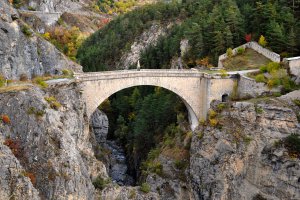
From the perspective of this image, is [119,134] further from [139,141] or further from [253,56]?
[253,56]

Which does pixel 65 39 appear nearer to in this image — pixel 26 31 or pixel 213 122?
pixel 26 31

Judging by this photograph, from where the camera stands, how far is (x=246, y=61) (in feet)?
169

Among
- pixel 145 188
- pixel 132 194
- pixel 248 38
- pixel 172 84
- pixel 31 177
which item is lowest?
pixel 132 194

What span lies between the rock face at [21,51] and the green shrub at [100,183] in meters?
14.2

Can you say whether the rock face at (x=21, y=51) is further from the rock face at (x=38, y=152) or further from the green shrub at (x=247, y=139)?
the green shrub at (x=247, y=139)

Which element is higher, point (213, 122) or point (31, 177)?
point (213, 122)

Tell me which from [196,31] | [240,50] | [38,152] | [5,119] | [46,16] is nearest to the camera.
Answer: [5,119]

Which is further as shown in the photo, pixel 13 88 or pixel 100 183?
pixel 100 183

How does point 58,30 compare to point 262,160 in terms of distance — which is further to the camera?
point 58,30

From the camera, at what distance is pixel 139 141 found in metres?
56.0

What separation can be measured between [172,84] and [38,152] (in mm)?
20879

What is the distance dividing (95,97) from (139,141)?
16176 millimetres

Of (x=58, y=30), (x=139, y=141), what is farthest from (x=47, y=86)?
(x=58, y=30)

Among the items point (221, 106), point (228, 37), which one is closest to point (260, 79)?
point (221, 106)
